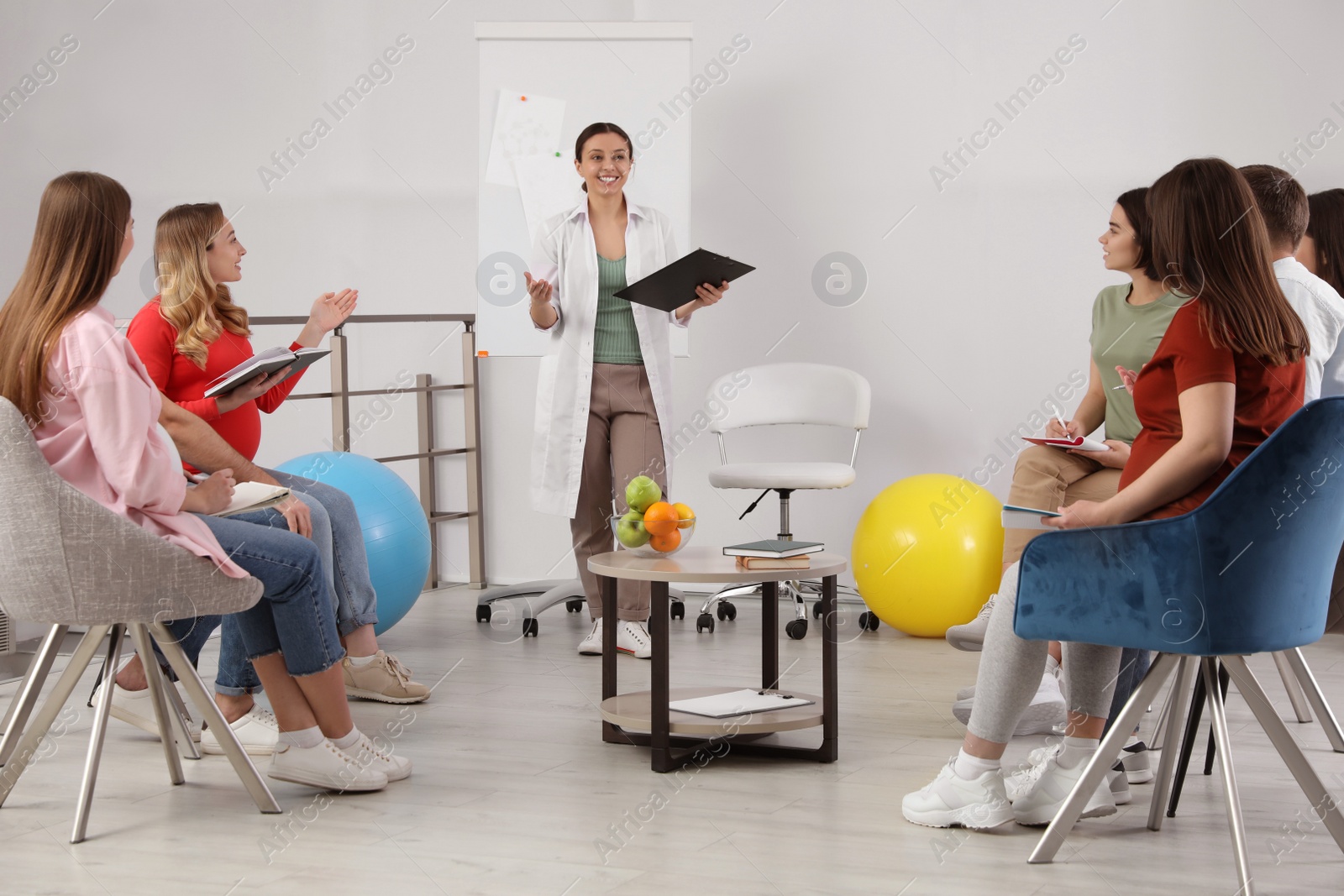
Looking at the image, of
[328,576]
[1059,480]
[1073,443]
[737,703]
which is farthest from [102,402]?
[1059,480]

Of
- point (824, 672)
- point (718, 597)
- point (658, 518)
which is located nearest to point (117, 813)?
point (658, 518)

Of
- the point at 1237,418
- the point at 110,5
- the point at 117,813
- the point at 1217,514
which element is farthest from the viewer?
the point at 110,5

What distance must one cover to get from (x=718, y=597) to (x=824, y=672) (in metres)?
1.64

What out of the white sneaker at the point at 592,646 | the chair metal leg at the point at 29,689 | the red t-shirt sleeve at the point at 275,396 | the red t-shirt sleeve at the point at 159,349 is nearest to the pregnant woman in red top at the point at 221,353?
the red t-shirt sleeve at the point at 159,349

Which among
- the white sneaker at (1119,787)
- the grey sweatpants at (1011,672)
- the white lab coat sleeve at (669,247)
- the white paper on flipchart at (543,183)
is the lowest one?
the white sneaker at (1119,787)

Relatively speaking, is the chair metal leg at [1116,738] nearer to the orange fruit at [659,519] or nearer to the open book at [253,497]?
the orange fruit at [659,519]

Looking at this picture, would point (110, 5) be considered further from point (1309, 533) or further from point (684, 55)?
point (1309, 533)

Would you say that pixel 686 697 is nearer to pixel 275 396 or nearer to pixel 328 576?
pixel 328 576

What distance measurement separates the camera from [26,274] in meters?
2.00

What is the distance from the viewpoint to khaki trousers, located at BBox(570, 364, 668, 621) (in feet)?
11.8

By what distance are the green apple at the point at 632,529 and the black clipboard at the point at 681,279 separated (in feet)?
2.69

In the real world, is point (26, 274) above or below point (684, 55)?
below

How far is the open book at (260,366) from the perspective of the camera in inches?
93.9

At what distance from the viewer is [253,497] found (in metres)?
2.15
